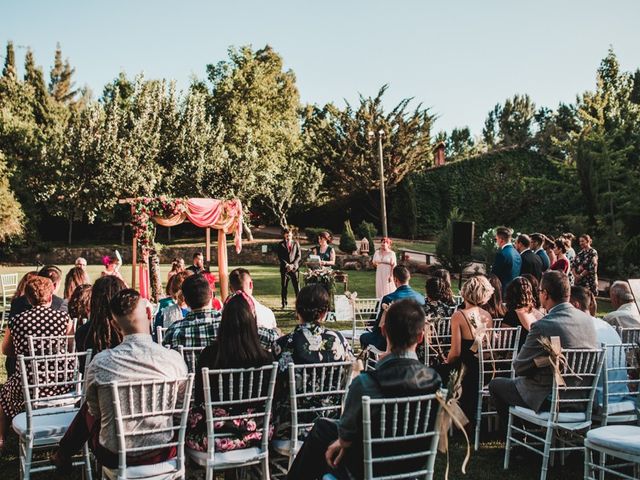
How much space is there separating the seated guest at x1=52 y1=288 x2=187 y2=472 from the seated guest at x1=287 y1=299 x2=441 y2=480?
1.00m

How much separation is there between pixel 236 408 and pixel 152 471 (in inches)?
23.0

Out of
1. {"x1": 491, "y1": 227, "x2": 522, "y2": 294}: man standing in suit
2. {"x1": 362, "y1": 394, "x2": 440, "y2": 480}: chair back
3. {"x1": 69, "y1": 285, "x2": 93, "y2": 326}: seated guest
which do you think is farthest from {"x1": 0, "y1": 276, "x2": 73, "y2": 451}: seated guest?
{"x1": 491, "y1": 227, "x2": 522, "y2": 294}: man standing in suit

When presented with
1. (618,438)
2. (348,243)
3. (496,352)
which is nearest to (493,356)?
(496,352)

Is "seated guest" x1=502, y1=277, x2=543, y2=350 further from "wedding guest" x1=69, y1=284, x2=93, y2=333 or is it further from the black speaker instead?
the black speaker

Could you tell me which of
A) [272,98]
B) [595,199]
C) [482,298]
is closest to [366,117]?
[272,98]

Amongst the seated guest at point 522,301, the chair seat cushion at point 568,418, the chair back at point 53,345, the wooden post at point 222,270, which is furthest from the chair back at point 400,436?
the wooden post at point 222,270

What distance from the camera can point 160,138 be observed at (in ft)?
86.7

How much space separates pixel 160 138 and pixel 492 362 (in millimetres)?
23942

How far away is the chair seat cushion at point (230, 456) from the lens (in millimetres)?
3416

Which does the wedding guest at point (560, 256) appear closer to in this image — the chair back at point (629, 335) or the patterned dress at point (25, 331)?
the chair back at point (629, 335)

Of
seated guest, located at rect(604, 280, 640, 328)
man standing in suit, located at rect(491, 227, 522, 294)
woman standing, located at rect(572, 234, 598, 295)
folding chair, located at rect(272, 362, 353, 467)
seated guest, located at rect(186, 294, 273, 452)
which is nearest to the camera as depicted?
seated guest, located at rect(186, 294, 273, 452)

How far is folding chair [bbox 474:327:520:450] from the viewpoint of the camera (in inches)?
190

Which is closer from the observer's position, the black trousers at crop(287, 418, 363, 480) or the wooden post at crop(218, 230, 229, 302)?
the black trousers at crop(287, 418, 363, 480)

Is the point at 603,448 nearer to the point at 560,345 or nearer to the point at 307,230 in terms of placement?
the point at 560,345
